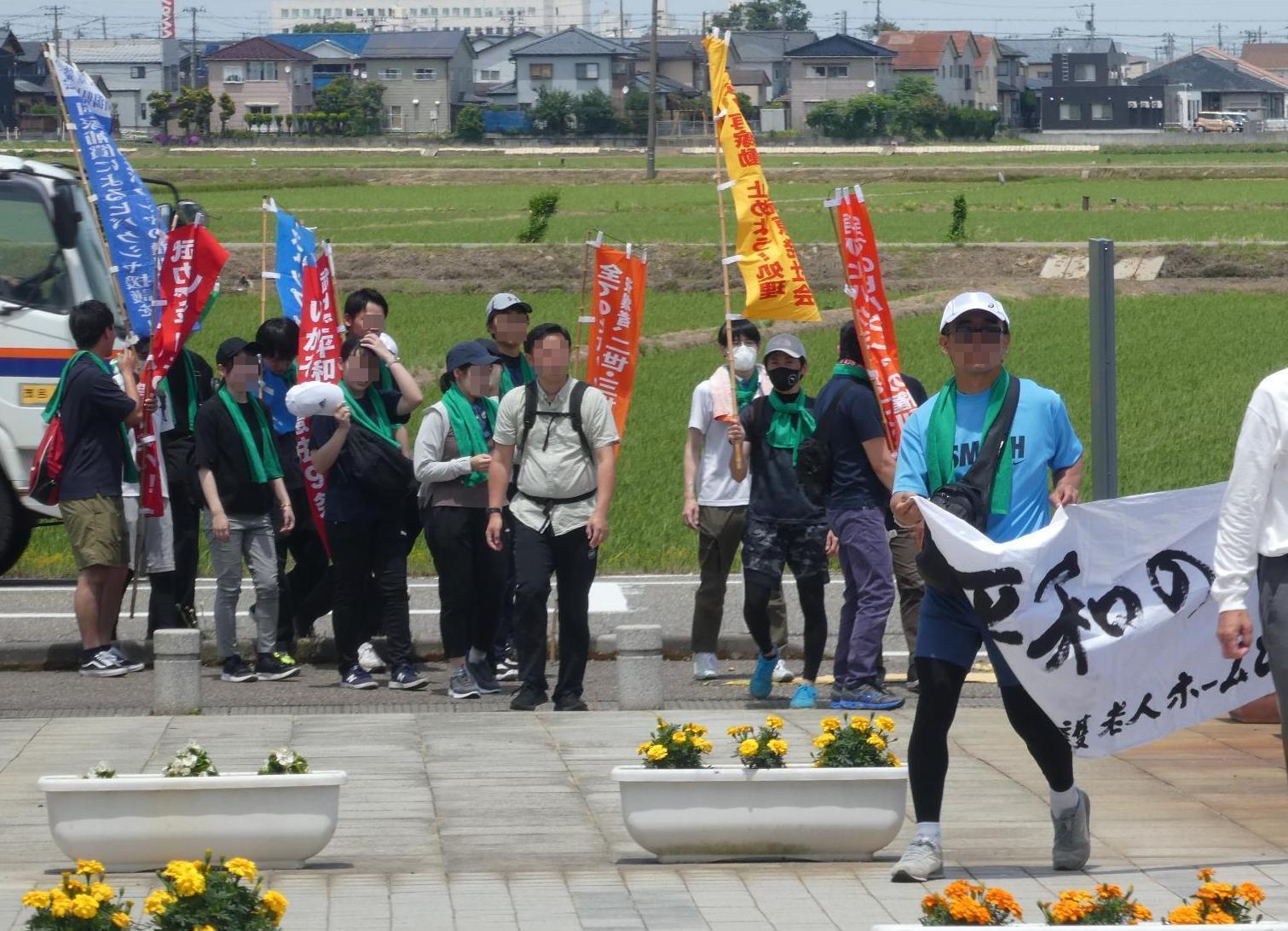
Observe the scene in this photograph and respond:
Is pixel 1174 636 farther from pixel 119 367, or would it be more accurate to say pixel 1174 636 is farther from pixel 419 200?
pixel 419 200

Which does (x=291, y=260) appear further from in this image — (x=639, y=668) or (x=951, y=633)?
(x=951, y=633)

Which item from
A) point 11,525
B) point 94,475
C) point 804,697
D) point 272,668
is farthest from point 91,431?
point 804,697

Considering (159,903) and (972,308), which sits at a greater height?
(972,308)

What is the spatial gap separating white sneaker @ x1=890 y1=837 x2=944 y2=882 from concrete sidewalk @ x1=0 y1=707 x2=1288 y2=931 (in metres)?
0.05

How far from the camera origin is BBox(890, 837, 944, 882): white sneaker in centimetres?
562

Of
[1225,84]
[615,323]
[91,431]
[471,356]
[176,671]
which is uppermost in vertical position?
[1225,84]

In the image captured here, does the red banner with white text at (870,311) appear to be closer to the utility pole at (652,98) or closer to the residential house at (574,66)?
the utility pole at (652,98)

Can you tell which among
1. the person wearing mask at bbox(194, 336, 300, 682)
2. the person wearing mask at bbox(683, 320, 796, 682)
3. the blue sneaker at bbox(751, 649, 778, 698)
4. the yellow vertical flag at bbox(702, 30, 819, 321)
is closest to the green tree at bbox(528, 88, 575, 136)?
the yellow vertical flag at bbox(702, 30, 819, 321)

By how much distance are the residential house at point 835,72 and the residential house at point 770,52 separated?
12.1 metres

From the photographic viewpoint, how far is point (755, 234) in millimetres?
9648

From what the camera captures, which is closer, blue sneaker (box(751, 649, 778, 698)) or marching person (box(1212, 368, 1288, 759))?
marching person (box(1212, 368, 1288, 759))

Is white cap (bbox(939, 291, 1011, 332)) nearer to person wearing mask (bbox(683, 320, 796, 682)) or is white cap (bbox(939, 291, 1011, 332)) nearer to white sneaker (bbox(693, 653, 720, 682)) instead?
person wearing mask (bbox(683, 320, 796, 682))

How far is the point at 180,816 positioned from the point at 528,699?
10.5 ft

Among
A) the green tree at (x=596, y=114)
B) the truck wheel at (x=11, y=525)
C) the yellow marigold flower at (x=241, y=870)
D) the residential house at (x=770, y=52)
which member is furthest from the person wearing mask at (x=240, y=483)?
the residential house at (x=770, y=52)
